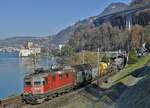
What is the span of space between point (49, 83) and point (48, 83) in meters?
0.30

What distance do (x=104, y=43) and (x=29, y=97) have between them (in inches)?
5712

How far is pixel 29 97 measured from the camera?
1617 inches

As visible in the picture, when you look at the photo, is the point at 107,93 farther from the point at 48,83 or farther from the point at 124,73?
the point at 124,73

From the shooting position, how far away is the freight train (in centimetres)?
4128

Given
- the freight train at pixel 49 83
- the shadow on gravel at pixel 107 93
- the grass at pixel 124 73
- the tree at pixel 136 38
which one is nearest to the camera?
the shadow on gravel at pixel 107 93

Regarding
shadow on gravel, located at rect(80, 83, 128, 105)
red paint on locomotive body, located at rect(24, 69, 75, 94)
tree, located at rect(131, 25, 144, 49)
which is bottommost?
shadow on gravel, located at rect(80, 83, 128, 105)

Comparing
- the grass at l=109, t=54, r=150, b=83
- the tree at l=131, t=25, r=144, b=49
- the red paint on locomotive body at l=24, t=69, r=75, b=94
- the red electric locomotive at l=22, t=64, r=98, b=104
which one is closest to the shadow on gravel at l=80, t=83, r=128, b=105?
the red electric locomotive at l=22, t=64, r=98, b=104

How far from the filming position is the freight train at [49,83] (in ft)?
135

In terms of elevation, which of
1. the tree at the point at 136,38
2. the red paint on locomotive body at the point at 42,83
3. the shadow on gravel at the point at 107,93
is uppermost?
the tree at the point at 136,38

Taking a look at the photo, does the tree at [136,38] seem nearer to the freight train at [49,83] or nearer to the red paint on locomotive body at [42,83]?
the freight train at [49,83]

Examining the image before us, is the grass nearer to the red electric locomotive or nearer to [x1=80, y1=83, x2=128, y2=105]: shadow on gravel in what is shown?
the red electric locomotive

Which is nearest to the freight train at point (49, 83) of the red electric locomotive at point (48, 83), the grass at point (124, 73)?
the red electric locomotive at point (48, 83)

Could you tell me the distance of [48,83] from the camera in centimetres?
4259

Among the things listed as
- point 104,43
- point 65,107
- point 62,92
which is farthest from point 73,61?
point 65,107
